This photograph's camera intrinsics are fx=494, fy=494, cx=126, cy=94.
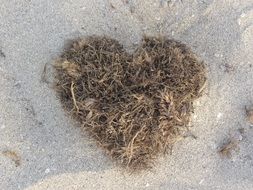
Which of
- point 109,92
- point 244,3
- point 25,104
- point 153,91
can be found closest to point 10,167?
point 25,104

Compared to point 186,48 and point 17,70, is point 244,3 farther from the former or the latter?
point 17,70

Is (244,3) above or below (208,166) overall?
above

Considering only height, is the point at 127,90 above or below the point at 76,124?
above

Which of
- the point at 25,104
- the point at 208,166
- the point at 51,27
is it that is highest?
the point at 51,27
